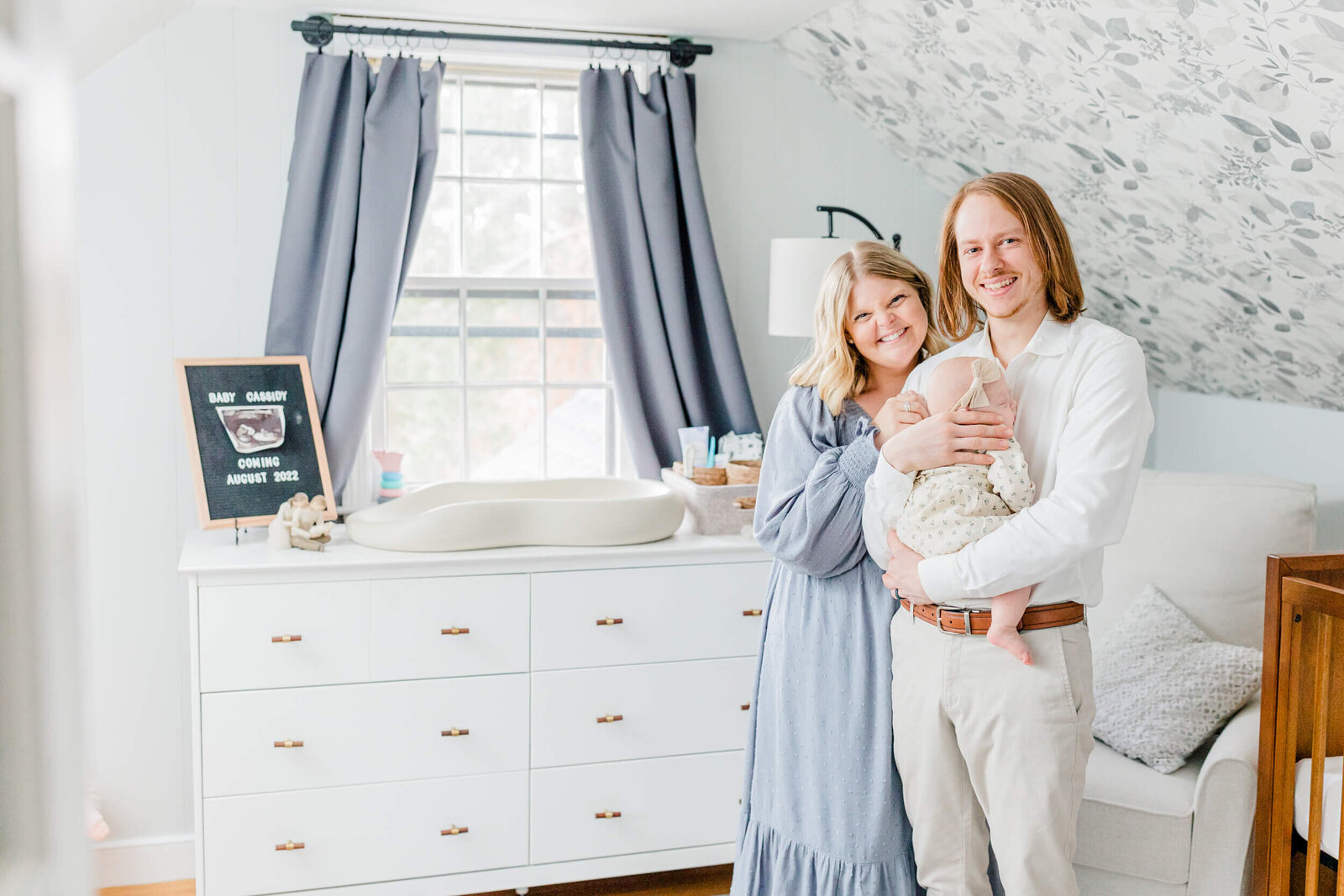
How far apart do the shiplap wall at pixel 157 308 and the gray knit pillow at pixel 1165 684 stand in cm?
226

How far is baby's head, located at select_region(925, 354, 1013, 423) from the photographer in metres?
1.50

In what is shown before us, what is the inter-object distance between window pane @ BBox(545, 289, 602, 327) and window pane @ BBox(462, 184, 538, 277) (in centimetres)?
10

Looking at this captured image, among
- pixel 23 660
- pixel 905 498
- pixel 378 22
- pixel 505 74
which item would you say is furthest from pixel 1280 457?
pixel 23 660

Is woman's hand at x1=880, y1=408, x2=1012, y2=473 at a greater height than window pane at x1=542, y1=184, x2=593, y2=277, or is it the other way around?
window pane at x1=542, y1=184, x2=593, y2=277

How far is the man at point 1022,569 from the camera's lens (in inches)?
55.8

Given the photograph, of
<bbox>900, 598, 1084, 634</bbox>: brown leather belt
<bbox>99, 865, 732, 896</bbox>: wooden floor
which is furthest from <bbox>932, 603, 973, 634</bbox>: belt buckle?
<bbox>99, 865, 732, 896</bbox>: wooden floor

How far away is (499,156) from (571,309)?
18.9 inches

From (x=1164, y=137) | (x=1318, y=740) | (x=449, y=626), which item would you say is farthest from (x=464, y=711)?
(x=1164, y=137)

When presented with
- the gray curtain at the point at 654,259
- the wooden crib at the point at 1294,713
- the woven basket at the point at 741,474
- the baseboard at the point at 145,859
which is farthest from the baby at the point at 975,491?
the baseboard at the point at 145,859

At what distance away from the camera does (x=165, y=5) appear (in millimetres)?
2547

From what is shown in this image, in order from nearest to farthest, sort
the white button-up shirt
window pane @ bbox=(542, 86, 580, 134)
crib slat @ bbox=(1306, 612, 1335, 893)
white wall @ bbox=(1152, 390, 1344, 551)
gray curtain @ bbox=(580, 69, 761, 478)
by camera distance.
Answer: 1. the white button-up shirt
2. crib slat @ bbox=(1306, 612, 1335, 893)
3. white wall @ bbox=(1152, 390, 1344, 551)
4. gray curtain @ bbox=(580, 69, 761, 478)
5. window pane @ bbox=(542, 86, 580, 134)

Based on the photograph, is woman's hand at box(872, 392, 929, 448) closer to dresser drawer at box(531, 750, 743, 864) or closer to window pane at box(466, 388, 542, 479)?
dresser drawer at box(531, 750, 743, 864)

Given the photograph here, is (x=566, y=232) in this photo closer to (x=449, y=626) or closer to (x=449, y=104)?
(x=449, y=104)

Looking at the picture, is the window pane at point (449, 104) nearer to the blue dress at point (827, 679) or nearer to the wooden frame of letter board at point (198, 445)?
the wooden frame of letter board at point (198, 445)
